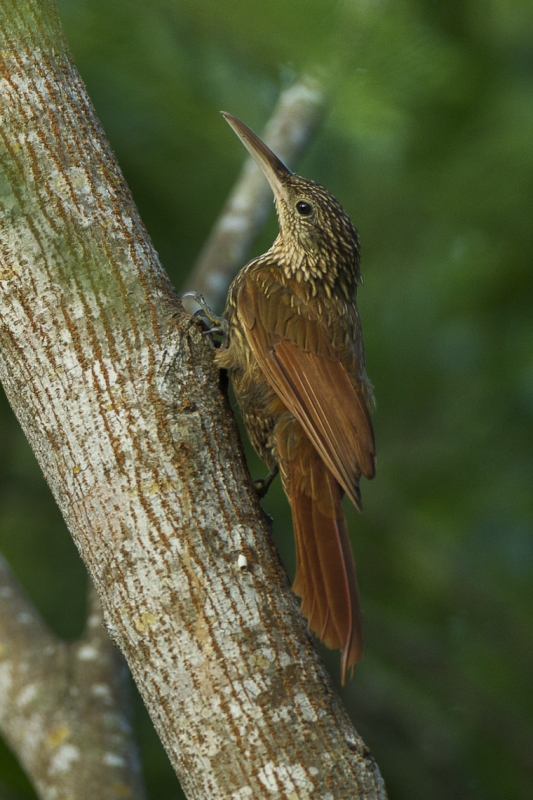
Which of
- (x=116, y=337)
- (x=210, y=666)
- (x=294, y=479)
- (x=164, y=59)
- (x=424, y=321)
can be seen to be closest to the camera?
(x=210, y=666)

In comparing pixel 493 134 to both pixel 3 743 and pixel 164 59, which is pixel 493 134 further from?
pixel 3 743

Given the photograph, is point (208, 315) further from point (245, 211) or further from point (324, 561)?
point (245, 211)

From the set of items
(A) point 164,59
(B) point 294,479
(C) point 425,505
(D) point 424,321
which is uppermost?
(A) point 164,59

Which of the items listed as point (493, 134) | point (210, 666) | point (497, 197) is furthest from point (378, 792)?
point (497, 197)

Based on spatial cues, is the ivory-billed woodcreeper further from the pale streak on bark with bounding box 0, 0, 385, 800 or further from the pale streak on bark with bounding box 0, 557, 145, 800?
the pale streak on bark with bounding box 0, 557, 145, 800

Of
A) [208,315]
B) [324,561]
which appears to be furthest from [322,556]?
[208,315]

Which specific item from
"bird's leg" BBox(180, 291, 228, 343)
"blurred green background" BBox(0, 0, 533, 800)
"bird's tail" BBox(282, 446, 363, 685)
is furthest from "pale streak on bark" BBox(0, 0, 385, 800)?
"blurred green background" BBox(0, 0, 533, 800)

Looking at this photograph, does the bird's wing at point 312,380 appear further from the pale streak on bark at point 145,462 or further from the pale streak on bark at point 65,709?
the pale streak on bark at point 65,709

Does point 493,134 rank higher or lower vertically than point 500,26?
lower
